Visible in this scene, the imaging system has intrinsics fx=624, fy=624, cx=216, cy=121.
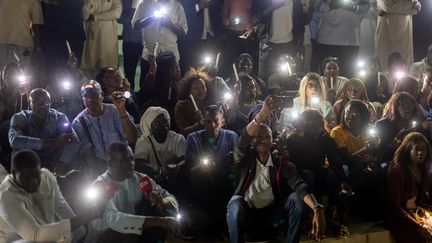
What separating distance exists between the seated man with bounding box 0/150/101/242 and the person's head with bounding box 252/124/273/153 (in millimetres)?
1791

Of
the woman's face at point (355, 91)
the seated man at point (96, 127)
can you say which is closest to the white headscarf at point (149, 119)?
the seated man at point (96, 127)

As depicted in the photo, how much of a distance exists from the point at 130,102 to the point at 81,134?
123 centimetres

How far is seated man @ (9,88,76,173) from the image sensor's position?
263 inches

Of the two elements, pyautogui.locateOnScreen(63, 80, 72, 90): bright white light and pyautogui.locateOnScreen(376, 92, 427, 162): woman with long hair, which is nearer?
pyautogui.locateOnScreen(376, 92, 427, 162): woman with long hair

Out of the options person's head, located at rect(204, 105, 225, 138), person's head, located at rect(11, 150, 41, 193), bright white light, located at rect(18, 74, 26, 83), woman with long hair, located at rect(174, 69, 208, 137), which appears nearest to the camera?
person's head, located at rect(11, 150, 41, 193)

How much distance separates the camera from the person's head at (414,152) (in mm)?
6844

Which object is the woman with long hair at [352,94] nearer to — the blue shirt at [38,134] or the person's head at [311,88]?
the person's head at [311,88]

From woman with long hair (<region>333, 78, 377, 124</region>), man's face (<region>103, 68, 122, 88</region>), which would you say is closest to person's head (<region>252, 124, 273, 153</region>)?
woman with long hair (<region>333, 78, 377, 124</region>)

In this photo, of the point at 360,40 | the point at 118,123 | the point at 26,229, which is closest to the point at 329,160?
the point at 118,123

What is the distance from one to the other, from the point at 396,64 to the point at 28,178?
23.0ft

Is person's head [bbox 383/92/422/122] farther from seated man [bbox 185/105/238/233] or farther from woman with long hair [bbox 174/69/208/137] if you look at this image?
woman with long hair [bbox 174/69/208/137]

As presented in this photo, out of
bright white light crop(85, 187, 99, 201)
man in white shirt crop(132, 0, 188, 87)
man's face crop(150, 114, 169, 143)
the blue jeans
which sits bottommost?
the blue jeans

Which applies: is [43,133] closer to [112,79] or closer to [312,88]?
[112,79]

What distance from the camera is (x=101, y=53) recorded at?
951 cm
